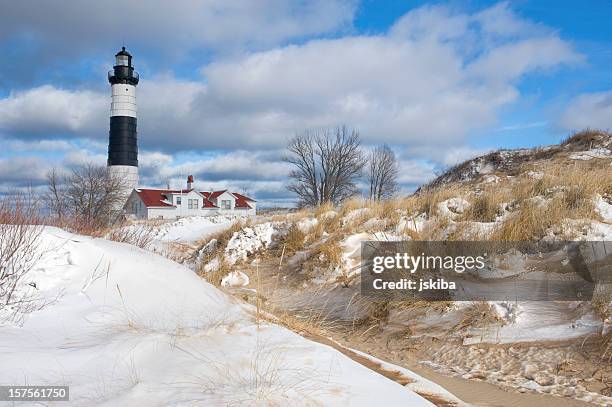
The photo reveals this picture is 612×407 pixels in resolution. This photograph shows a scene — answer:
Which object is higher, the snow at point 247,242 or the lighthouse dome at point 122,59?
the lighthouse dome at point 122,59

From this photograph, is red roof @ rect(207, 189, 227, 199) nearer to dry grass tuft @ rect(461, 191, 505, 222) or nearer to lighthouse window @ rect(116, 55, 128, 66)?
lighthouse window @ rect(116, 55, 128, 66)

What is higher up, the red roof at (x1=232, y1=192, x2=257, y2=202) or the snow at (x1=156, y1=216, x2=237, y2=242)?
the red roof at (x1=232, y1=192, x2=257, y2=202)

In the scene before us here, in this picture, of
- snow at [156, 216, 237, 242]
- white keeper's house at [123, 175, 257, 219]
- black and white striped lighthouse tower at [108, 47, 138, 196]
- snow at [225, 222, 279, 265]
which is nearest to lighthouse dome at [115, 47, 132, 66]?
black and white striped lighthouse tower at [108, 47, 138, 196]

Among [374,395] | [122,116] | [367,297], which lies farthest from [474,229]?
[122,116]

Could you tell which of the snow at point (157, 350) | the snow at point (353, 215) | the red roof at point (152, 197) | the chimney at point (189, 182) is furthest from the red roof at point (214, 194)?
the snow at point (157, 350)

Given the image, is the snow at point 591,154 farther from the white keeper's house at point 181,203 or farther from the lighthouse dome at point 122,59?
the lighthouse dome at point 122,59

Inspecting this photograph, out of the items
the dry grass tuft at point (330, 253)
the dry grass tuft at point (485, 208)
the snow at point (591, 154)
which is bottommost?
the dry grass tuft at point (330, 253)

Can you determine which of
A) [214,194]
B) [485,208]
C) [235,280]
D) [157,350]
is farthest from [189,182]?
[157,350]

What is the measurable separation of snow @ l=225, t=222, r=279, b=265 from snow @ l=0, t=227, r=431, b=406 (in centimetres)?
504

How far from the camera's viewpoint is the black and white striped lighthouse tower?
3834 cm

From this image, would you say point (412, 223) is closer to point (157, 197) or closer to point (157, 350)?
point (157, 350)

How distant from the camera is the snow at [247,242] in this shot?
10.3m

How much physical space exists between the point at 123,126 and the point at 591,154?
111 feet

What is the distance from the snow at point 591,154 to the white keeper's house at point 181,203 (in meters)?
27.9
